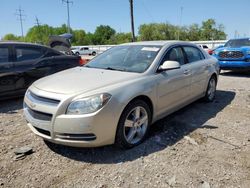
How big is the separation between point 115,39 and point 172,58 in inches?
3393

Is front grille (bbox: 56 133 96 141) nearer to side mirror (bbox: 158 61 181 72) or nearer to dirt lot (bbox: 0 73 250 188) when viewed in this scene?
dirt lot (bbox: 0 73 250 188)

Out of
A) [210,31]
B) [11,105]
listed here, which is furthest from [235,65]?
[210,31]

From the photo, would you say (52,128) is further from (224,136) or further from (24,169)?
(224,136)

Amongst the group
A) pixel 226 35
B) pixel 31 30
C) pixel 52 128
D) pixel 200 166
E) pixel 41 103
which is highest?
pixel 31 30

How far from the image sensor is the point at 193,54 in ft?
17.1

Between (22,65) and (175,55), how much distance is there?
3.62 metres

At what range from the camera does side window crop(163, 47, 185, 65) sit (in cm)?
424

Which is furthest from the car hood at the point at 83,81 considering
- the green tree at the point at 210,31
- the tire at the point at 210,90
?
the green tree at the point at 210,31

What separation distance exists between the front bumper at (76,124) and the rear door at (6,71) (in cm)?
279

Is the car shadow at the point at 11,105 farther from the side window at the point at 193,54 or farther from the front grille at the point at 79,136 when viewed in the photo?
the side window at the point at 193,54

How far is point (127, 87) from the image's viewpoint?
331cm

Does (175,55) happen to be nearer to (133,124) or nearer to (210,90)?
(133,124)

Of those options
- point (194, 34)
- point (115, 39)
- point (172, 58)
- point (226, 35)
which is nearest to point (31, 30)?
point (115, 39)

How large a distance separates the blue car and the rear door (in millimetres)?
7784
